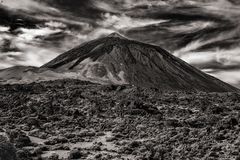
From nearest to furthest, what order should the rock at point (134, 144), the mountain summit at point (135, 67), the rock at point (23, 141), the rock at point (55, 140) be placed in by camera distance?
1. the rock at point (23, 141)
2. the rock at point (134, 144)
3. the rock at point (55, 140)
4. the mountain summit at point (135, 67)

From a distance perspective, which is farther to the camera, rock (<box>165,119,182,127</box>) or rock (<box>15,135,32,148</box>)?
rock (<box>165,119,182,127</box>)

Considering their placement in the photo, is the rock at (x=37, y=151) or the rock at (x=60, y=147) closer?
the rock at (x=37, y=151)

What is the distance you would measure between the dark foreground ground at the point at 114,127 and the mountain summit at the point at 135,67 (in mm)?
95191

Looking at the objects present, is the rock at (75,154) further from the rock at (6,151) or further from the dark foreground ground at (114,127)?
the rock at (6,151)

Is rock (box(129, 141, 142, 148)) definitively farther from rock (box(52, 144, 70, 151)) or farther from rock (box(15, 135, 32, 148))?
rock (box(15, 135, 32, 148))

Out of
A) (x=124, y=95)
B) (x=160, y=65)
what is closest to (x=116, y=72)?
(x=160, y=65)

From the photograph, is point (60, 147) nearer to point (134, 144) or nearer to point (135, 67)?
point (134, 144)

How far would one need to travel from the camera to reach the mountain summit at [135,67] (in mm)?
143500

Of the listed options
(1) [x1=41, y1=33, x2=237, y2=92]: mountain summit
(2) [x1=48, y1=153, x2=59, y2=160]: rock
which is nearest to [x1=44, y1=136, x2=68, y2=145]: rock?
(2) [x1=48, y1=153, x2=59, y2=160]: rock

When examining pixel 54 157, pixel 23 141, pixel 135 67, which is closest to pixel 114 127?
pixel 23 141

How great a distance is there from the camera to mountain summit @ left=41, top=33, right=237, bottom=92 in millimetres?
143500

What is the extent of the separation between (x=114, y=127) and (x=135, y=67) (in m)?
136

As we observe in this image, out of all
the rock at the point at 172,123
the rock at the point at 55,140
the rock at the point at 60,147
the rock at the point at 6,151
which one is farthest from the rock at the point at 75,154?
the rock at the point at 172,123

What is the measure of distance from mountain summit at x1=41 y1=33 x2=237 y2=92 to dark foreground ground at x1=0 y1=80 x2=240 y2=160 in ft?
312
